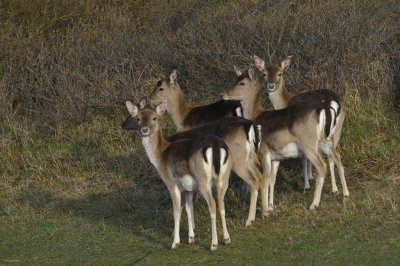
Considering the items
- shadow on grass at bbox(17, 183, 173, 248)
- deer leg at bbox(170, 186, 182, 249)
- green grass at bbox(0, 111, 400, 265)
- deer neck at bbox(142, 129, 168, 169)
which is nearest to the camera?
green grass at bbox(0, 111, 400, 265)

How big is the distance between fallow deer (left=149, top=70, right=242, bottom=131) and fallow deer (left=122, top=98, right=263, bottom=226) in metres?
1.33

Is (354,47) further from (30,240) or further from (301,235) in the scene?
(30,240)

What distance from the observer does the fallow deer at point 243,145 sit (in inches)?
412

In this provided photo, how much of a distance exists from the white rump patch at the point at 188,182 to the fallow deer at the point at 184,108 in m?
2.30

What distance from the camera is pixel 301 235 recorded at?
381 inches

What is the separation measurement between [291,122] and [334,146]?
0.74 metres

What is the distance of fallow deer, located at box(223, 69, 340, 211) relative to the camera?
34.9 ft

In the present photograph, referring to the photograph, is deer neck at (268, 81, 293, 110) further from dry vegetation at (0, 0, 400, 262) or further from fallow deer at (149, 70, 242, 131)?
dry vegetation at (0, 0, 400, 262)

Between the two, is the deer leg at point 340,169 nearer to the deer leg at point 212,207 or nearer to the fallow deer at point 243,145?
the fallow deer at point 243,145

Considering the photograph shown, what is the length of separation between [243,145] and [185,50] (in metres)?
4.91

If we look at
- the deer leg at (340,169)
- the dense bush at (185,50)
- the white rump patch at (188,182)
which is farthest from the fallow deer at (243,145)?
the dense bush at (185,50)

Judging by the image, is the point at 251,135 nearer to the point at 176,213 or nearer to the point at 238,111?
the point at 176,213

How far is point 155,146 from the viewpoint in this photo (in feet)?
33.8

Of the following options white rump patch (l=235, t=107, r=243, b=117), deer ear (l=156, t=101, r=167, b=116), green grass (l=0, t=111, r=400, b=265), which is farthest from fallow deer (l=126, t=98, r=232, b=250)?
white rump patch (l=235, t=107, r=243, b=117)
